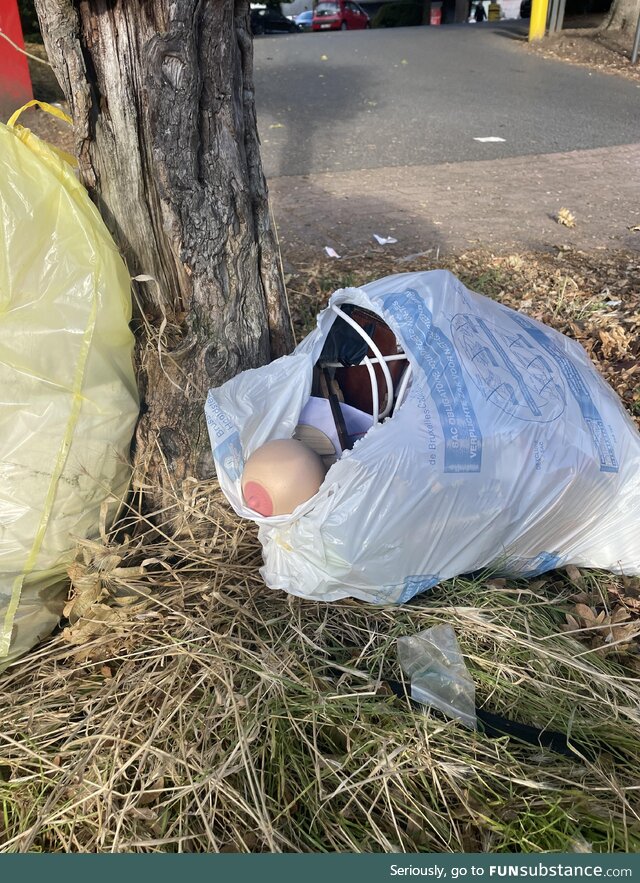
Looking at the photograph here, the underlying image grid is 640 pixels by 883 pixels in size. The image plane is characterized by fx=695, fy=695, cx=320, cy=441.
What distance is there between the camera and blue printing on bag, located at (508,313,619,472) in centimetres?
173

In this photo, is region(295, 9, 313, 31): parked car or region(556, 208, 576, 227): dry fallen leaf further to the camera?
region(295, 9, 313, 31): parked car

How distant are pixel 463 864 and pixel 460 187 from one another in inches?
173

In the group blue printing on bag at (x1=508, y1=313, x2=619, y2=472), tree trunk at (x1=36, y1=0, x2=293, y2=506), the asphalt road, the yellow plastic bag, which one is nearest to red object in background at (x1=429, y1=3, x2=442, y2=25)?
the asphalt road

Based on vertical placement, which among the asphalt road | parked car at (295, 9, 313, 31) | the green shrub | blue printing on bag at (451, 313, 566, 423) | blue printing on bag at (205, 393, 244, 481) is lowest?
A: parked car at (295, 9, 313, 31)

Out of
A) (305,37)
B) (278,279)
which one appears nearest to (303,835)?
(278,279)

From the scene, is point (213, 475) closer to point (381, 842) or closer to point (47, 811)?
point (47, 811)

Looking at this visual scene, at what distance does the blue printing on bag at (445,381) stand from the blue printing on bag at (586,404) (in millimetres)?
359

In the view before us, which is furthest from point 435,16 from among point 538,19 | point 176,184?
point 176,184

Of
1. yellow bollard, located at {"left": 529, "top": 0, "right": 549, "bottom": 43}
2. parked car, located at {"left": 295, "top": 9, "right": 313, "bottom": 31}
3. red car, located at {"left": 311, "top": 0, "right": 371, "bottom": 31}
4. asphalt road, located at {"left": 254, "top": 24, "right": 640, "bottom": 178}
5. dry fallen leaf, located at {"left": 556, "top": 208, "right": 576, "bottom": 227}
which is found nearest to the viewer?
dry fallen leaf, located at {"left": 556, "top": 208, "right": 576, "bottom": 227}

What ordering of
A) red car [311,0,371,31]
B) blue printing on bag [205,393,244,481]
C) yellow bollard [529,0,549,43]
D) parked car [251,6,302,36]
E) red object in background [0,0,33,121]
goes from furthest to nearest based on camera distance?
red car [311,0,371,31]
parked car [251,6,302,36]
yellow bollard [529,0,549,43]
red object in background [0,0,33,121]
blue printing on bag [205,393,244,481]

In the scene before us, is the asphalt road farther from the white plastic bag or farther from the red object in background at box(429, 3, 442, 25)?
the red object in background at box(429, 3, 442, 25)

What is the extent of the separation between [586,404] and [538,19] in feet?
36.8

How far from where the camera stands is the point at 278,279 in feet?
6.70

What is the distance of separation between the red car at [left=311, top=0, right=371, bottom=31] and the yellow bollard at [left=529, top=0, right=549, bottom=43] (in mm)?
9644
